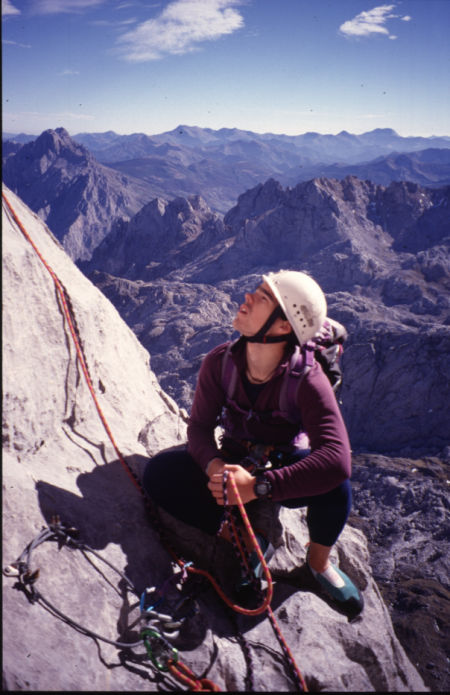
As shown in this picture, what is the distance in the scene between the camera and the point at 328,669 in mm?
3217

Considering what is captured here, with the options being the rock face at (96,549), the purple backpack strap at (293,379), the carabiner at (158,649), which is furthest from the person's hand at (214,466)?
the carabiner at (158,649)

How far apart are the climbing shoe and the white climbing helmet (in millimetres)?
2382

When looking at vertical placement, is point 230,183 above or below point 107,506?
above

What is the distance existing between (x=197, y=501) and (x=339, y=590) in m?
1.67

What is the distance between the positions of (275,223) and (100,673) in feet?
252

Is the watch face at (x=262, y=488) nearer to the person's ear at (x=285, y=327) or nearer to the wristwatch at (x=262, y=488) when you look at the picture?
the wristwatch at (x=262, y=488)

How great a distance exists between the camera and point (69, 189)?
135000 mm

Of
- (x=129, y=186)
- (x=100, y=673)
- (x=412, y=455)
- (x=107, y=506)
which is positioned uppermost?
(x=129, y=186)

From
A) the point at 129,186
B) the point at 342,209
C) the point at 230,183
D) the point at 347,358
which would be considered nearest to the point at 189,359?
the point at 347,358

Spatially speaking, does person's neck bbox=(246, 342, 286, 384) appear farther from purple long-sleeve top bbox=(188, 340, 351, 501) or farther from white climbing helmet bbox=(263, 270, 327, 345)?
white climbing helmet bbox=(263, 270, 327, 345)

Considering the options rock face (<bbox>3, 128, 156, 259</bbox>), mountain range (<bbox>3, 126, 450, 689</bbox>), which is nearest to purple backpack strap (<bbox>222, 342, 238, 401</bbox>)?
mountain range (<bbox>3, 126, 450, 689</bbox>)

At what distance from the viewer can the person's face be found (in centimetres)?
323

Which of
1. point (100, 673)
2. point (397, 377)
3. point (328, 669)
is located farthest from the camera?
point (397, 377)

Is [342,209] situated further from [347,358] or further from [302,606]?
[302,606]
